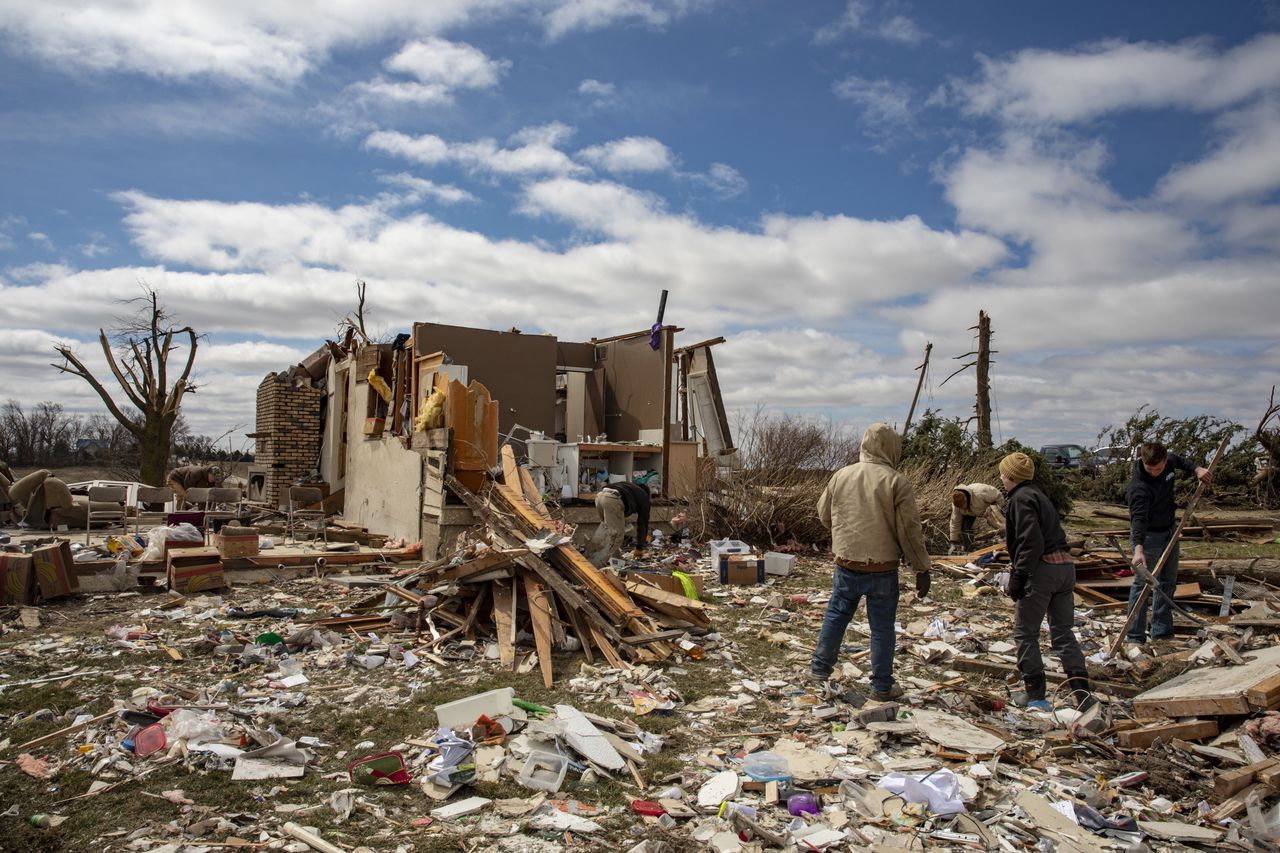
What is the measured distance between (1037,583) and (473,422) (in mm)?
8029

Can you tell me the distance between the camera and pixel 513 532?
9.58 metres

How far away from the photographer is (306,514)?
586 inches

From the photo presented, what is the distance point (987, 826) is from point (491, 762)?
2470 millimetres

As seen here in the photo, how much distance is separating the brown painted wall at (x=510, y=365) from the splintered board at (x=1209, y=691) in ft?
39.1

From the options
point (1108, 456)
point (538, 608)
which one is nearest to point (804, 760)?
point (538, 608)

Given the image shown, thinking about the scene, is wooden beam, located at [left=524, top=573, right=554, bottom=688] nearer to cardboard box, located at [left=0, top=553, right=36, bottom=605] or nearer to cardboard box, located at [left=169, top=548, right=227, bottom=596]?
cardboard box, located at [left=169, top=548, right=227, bottom=596]

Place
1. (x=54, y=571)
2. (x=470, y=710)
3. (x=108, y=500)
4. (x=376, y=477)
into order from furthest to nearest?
(x=376, y=477), (x=108, y=500), (x=54, y=571), (x=470, y=710)

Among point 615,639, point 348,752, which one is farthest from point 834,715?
point 348,752

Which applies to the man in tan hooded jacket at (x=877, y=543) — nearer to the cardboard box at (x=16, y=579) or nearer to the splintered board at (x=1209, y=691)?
the splintered board at (x=1209, y=691)

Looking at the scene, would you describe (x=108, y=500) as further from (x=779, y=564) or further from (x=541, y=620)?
(x=779, y=564)

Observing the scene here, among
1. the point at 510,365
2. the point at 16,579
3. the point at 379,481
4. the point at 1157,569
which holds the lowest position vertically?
the point at 16,579

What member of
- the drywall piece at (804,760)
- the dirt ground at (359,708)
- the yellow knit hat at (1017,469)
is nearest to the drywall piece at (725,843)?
the dirt ground at (359,708)

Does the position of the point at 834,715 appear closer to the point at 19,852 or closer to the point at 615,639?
the point at 615,639

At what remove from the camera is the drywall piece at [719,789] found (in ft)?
13.0
